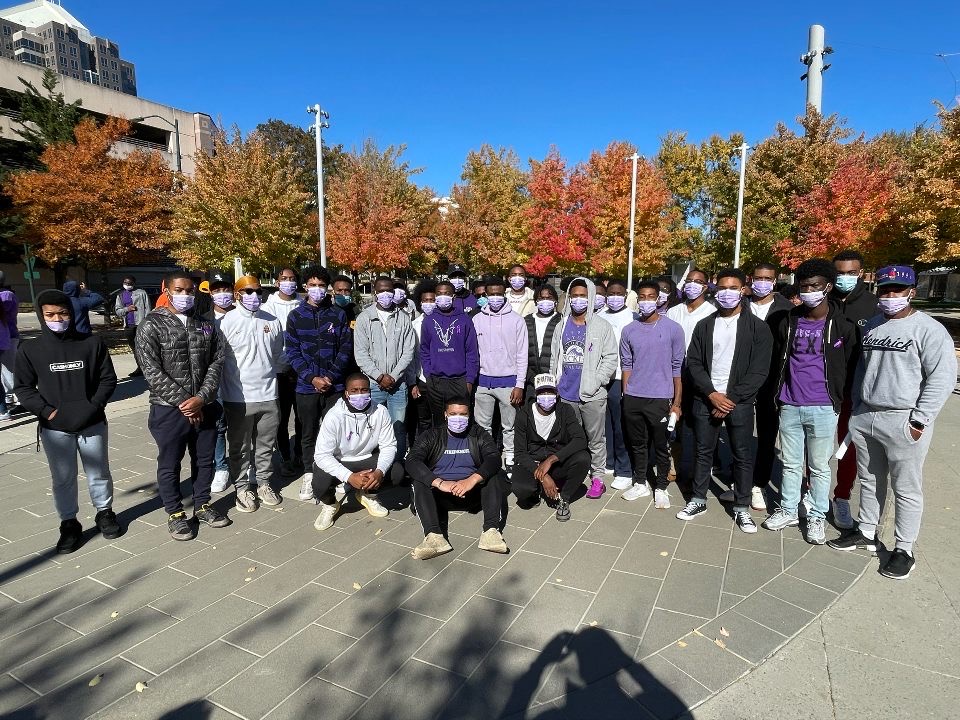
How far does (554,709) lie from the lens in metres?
2.73

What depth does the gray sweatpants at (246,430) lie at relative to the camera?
5.14m

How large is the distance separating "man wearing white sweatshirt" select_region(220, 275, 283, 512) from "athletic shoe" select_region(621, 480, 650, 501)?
3.51m

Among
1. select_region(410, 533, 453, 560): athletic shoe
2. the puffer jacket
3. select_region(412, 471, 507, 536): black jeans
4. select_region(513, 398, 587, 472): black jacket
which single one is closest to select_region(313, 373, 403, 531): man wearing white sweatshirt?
select_region(412, 471, 507, 536): black jeans

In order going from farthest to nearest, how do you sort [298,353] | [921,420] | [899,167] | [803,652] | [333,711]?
[899,167], [298,353], [921,420], [803,652], [333,711]

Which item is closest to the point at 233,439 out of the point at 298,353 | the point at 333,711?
the point at 298,353

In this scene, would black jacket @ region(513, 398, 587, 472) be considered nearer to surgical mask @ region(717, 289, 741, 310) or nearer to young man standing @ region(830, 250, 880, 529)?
surgical mask @ region(717, 289, 741, 310)

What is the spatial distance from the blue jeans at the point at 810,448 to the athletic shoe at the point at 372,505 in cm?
360

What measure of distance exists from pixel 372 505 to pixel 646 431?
2.78 metres

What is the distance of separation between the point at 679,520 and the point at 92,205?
20.0 m

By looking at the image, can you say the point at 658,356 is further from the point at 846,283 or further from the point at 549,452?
the point at 846,283

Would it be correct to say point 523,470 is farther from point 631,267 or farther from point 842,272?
point 631,267

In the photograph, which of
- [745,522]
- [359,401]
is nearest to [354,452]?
[359,401]

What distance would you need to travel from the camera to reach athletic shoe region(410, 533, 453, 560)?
4.21m

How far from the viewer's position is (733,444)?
471cm
